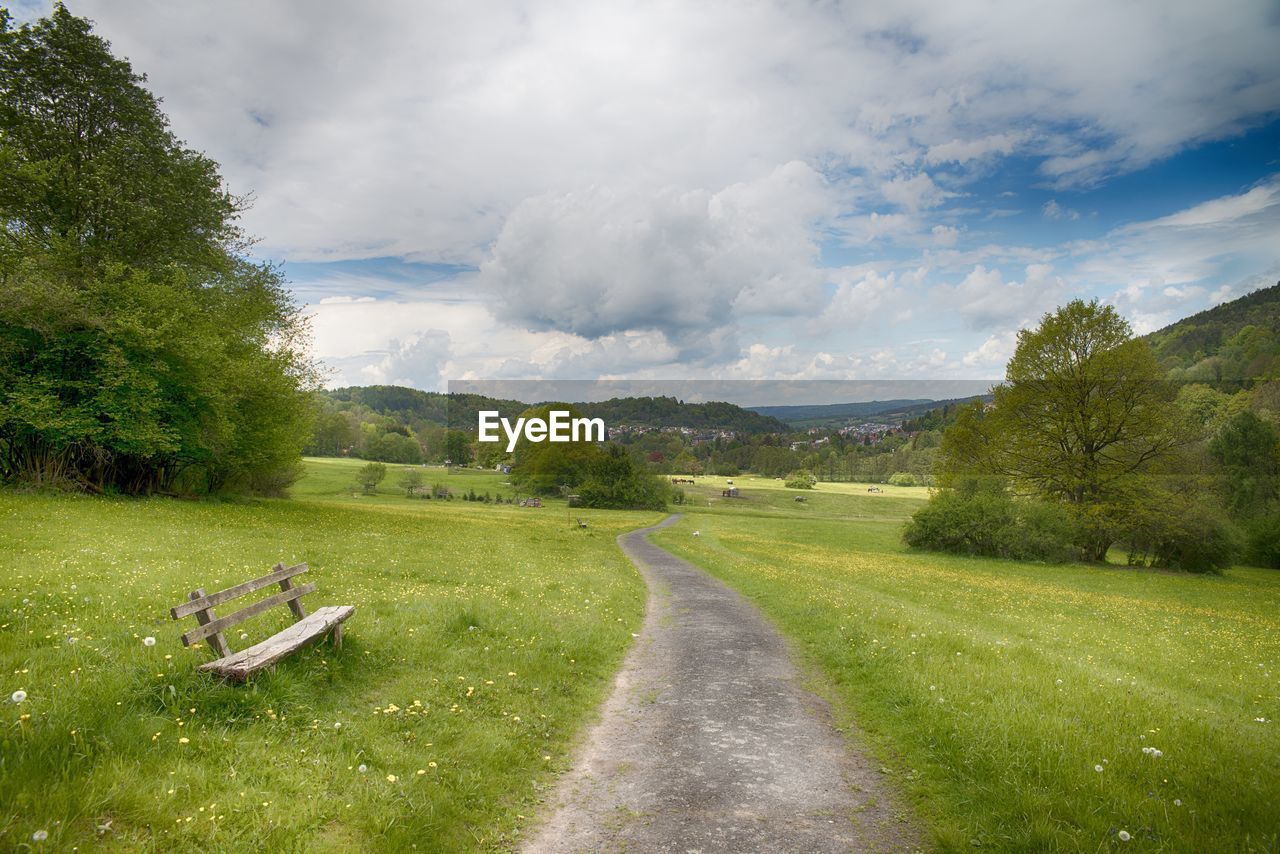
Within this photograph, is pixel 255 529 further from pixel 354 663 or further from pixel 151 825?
pixel 151 825

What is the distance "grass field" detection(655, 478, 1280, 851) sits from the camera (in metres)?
5.84

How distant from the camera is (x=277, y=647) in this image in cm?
766

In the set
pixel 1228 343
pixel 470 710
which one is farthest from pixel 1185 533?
pixel 470 710

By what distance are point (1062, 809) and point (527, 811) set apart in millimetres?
5421

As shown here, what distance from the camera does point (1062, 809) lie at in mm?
5949

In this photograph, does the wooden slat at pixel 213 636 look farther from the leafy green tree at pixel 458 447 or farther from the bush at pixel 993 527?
the leafy green tree at pixel 458 447

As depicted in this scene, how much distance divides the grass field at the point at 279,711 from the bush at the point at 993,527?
36018mm

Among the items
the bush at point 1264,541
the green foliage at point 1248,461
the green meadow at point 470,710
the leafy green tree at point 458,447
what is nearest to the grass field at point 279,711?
the green meadow at point 470,710

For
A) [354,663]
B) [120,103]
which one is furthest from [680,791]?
[120,103]

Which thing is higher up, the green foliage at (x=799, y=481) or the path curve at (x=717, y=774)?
the path curve at (x=717, y=774)

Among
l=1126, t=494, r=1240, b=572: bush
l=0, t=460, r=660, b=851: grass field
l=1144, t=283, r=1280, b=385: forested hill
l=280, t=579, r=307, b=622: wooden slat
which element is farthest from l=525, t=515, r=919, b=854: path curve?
l=1144, t=283, r=1280, b=385: forested hill

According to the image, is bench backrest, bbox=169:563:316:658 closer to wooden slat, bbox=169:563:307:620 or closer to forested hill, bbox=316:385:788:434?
wooden slat, bbox=169:563:307:620

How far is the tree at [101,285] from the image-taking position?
87.8 ft

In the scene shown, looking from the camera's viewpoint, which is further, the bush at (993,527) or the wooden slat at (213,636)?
the bush at (993,527)
